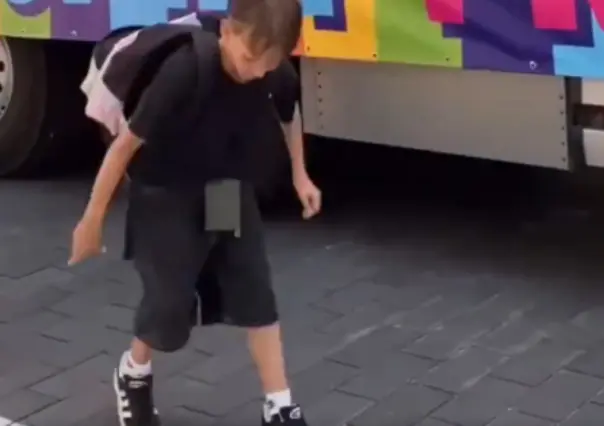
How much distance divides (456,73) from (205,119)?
1650 millimetres

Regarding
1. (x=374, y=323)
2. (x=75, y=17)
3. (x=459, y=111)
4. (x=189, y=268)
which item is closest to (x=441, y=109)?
(x=459, y=111)

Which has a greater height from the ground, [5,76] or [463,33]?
[463,33]

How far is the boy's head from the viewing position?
306cm

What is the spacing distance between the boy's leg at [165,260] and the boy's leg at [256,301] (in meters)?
0.09

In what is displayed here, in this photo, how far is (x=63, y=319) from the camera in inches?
184

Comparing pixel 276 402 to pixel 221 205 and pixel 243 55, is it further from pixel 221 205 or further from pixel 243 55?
pixel 243 55

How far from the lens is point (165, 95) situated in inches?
126

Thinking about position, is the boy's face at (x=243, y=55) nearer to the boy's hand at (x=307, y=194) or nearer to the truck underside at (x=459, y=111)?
the boy's hand at (x=307, y=194)

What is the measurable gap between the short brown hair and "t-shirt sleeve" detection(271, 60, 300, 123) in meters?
0.29

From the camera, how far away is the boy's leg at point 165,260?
340 centimetres

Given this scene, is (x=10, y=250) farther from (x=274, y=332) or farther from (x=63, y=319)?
(x=274, y=332)

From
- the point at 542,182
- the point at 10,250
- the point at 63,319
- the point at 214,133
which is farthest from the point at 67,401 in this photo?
the point at 542,182

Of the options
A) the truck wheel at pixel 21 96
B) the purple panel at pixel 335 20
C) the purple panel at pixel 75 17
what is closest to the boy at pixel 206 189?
the purple panel at pixel 335 20

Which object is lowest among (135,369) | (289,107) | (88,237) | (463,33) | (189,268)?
(135,369)
